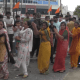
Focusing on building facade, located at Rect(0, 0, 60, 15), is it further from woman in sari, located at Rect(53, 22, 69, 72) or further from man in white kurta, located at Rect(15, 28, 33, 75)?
man in white kurta, located at Rect(15, 28, 33, 75)

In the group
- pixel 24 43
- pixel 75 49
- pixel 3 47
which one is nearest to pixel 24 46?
pixel 24 43

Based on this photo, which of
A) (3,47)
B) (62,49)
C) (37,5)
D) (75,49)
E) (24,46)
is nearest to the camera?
(3,47)

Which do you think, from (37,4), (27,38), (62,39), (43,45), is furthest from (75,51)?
(37,4)

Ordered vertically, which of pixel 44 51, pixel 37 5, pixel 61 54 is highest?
pixel 37 5

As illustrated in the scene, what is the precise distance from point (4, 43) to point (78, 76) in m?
2.39

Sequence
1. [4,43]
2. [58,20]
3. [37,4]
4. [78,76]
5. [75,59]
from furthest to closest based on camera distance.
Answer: [37,4], [58,20], [75,59], [78,76], [4,43]

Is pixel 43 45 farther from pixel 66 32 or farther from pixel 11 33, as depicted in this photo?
pixel 11 33

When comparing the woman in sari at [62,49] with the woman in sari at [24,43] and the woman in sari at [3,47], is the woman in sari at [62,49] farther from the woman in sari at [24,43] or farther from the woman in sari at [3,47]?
the woman in sari at [3,47]

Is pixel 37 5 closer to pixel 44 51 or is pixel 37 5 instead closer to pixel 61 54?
pixel 61 54

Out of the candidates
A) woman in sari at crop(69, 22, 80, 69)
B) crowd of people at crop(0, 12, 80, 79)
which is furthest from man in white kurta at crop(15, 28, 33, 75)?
woman in sari at crop(69, 22, 80, 69)

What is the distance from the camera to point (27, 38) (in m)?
4.77

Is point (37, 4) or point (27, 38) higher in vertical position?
point (37, 4)

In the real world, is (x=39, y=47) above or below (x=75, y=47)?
above

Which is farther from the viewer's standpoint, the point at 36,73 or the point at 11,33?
the point at 11,33
